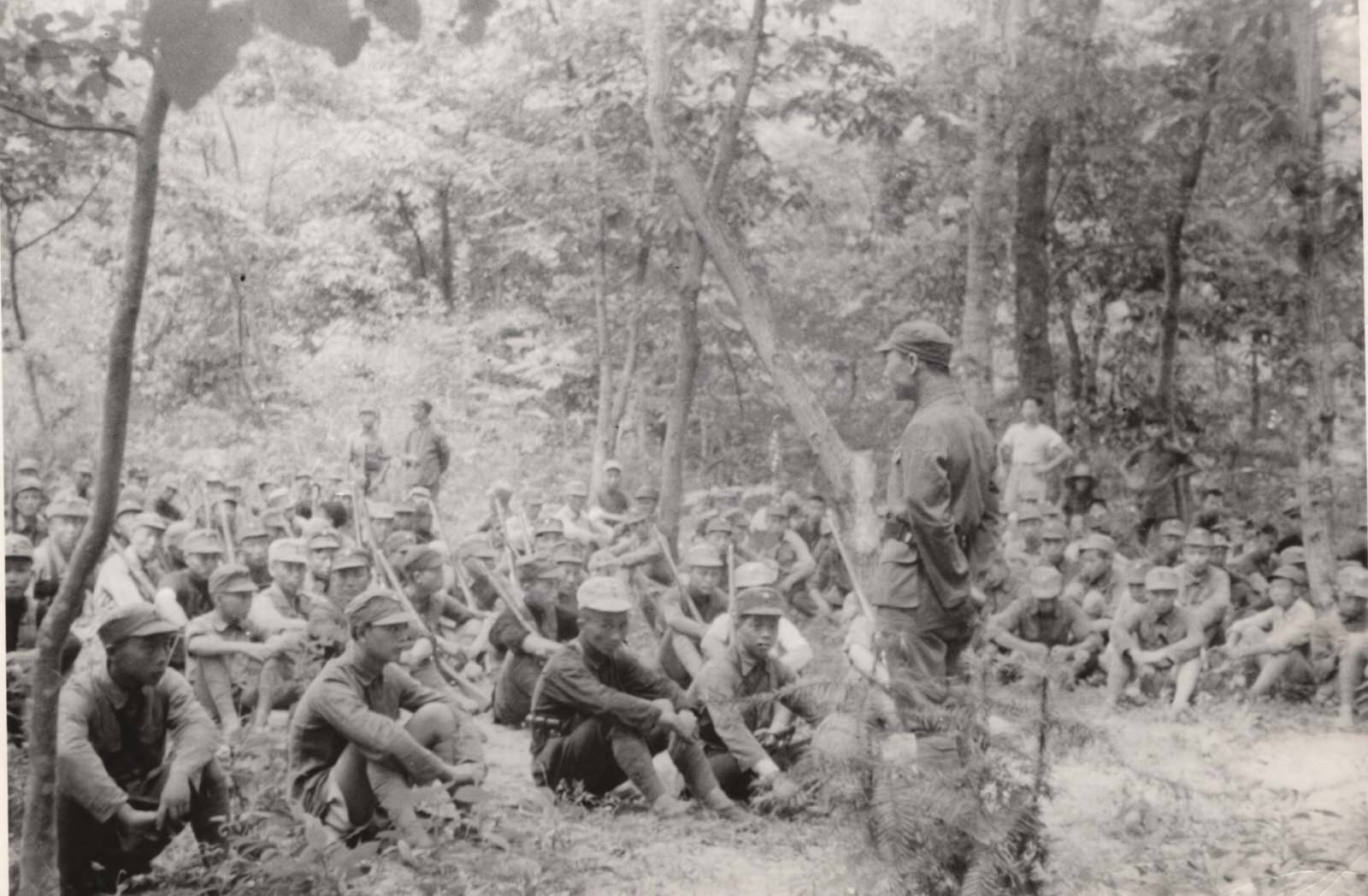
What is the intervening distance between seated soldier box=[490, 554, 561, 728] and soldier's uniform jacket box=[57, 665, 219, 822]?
163cm

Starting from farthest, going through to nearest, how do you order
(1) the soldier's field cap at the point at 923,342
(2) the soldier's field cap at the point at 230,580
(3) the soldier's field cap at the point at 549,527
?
1. (3) the soldier's field cap at the point at 549,527
2. (2) the soldier's field cap at the point at 230,580
3. (1) the soldier's field cap at the point at 923,342

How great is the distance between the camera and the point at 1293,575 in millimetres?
5340

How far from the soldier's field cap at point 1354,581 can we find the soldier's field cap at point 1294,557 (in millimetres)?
196

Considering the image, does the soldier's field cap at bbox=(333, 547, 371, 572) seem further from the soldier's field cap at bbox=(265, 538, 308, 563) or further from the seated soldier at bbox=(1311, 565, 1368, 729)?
the seated soldier at bbox=(1311, 565, 1368, 729)

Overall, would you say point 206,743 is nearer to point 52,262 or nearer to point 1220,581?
point 52,262

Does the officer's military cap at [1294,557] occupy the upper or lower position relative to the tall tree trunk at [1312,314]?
lower

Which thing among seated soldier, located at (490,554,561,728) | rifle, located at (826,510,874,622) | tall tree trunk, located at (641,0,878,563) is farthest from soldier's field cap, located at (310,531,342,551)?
rifle, located at (826,510,874,622)

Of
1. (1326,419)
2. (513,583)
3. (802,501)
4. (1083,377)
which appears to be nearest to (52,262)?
(513,583)

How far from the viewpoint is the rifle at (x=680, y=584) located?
5414mm

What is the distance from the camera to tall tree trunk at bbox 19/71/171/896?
3193 millimetres

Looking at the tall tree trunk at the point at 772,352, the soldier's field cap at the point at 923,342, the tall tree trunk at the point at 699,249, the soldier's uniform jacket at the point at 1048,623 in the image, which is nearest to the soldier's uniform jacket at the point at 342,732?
the tall tree trunk at the point at 699,249

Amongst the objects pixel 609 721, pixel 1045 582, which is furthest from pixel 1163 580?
pixel 609 721

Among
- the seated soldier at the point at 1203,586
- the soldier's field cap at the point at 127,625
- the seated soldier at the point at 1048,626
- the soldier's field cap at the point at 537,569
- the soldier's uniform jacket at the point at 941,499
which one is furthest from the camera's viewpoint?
the seated soldier at the point at 1048,626

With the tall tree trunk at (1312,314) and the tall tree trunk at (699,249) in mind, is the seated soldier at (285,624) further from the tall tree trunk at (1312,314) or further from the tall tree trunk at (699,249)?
the tall tree trunk at (1312,314)
